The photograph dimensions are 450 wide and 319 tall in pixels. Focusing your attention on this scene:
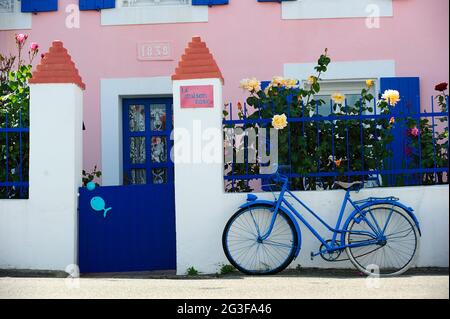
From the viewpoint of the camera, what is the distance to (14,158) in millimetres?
7434

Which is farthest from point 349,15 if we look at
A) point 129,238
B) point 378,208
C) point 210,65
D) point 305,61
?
point 129,238

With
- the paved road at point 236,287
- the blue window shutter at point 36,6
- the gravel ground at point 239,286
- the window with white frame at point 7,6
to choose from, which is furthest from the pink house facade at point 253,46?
the paved road at point 236,287

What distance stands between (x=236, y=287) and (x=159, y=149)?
11.9 ft

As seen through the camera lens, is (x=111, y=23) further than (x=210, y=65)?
Yes

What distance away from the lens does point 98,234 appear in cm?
732

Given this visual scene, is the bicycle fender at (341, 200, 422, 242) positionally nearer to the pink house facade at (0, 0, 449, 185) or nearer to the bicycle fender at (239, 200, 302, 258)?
the bicycle fender at (239, 200, 302, 258)

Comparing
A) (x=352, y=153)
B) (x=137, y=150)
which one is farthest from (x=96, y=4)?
(x=352, y=153)

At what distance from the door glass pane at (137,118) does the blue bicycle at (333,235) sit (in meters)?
2.96

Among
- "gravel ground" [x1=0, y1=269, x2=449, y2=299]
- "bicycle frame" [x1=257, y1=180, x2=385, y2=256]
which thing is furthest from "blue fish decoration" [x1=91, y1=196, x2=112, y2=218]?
"bicycle frame" [x1=257, y1=180, x2=385, y2=256]

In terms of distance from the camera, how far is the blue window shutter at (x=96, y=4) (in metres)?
9.26

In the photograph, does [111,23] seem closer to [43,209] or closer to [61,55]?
[61,55]

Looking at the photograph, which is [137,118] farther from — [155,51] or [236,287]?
[236,287]

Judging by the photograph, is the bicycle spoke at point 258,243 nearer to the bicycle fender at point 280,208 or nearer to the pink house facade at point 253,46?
the bicycle fender at point 280,208

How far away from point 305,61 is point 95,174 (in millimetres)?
2953
